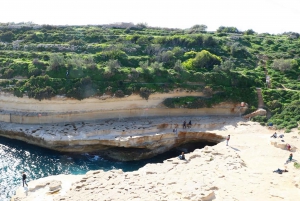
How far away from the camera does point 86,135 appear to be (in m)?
29.0

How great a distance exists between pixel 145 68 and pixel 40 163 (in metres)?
17.1

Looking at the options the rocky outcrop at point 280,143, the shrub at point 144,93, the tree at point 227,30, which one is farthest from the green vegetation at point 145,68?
the tree at point 227,30

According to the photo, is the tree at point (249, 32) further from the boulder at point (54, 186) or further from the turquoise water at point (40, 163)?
the boulder at point (54, 186)

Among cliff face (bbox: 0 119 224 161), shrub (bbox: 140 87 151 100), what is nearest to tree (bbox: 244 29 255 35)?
shrub (bbox: 140 87 151 100)

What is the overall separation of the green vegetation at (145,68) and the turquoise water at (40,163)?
19.9 feet

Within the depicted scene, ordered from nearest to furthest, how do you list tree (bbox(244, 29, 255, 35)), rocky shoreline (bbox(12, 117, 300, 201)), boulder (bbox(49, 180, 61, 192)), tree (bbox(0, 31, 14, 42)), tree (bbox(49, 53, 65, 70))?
rocky shoreline (bbox(12, 117, 300, 201))
boulder (bbox(49, 180, 61, 192))
tree (bbox(49, 53, 65, 70))
tree (bbox(0, 31, 14, 42))
tree (bbox(244, 29, 255, 35))

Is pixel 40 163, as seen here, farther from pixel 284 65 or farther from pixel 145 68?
pixel 284 65

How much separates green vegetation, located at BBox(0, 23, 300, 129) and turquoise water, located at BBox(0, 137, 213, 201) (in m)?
6.06

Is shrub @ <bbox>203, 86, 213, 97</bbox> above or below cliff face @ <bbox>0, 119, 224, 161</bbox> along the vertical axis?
above

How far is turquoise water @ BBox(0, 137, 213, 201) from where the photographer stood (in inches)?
952

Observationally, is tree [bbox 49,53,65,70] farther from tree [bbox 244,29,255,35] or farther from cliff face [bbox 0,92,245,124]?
tree [bbox 244,29,255,35]

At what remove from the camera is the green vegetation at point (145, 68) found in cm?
3325

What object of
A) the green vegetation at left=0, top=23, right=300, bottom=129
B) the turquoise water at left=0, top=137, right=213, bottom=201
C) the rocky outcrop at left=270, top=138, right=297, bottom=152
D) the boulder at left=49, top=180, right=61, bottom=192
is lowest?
the turquoise water at left=0, top=137, right=213, bottom=201

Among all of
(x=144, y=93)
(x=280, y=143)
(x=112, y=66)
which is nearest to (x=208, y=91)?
(x=144, y=93)
